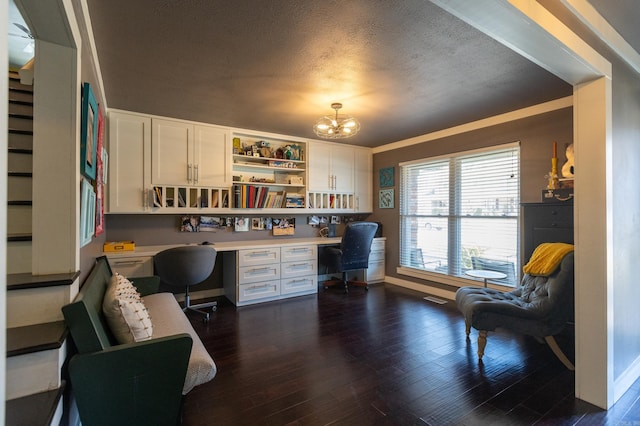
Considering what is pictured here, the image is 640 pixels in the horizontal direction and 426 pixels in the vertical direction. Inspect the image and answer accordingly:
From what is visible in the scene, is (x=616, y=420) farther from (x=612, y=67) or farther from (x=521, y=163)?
(x=521, y=163)

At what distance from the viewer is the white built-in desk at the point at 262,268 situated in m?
3.61

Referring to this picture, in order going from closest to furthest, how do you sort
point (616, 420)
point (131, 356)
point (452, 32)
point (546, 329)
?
point (131, 356)
point (616, 420)
point (452, 32)
point (546, 329)

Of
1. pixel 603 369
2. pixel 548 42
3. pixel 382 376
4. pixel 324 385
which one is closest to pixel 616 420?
pixel 603 369

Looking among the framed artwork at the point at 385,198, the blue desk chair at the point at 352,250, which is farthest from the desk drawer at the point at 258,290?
the framed artwork at the point at 385,198

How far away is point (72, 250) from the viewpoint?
1352 millimetres

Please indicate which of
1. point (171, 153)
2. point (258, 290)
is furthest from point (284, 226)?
point (171, 153)

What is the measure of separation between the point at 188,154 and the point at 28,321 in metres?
2.80

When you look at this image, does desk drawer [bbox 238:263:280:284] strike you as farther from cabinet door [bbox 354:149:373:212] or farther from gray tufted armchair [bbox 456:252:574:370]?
gray tufted armchair [bbox 456:252:574:370]

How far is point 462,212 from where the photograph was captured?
3955mm

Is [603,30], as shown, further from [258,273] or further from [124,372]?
[258,273]

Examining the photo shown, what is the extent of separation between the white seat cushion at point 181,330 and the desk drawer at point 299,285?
1.64m

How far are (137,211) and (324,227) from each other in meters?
2.75

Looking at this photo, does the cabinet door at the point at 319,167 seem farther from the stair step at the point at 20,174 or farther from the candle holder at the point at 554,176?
the stair step at the point at 20,174

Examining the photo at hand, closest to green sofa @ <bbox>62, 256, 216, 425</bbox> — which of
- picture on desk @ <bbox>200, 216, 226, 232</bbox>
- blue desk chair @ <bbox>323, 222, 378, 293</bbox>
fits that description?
picture on desk @ <bbox>200, 216, 226, 232</bbox>
